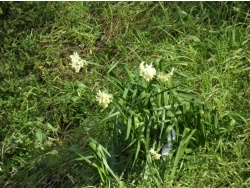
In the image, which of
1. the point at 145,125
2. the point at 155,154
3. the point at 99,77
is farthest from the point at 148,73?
the point at 99,77

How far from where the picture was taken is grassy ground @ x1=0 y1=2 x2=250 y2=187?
3.85 metres

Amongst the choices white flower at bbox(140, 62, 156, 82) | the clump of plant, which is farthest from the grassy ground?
white flower at bbox(140, 62, 156, 82)

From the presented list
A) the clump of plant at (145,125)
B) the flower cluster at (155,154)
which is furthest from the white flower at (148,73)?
the flower cluster at (155,154)

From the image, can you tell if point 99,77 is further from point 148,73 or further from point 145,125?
point 148,73

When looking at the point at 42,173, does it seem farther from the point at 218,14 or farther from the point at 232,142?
the point at 218,14

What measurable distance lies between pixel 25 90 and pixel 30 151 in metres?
0.68

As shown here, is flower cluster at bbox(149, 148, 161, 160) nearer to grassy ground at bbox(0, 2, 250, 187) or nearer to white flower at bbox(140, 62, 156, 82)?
grassy ground at bbox(0, 2, 250, 187)

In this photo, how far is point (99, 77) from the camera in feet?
16.0

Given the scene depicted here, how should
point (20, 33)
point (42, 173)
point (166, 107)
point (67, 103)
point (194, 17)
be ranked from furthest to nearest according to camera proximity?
point (20, 33)
point (194, 17)
point (67, 103)
point (42, 173)
point (166, 107)

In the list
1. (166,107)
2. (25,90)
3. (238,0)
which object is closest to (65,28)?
(25,90)

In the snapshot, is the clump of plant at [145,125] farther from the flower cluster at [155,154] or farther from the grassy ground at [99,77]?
the grassy ground at [99,77]

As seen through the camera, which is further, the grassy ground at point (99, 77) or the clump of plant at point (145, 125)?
the grassy ground at point (99, 77)

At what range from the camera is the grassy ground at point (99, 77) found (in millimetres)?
3852

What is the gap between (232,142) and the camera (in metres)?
3.87
